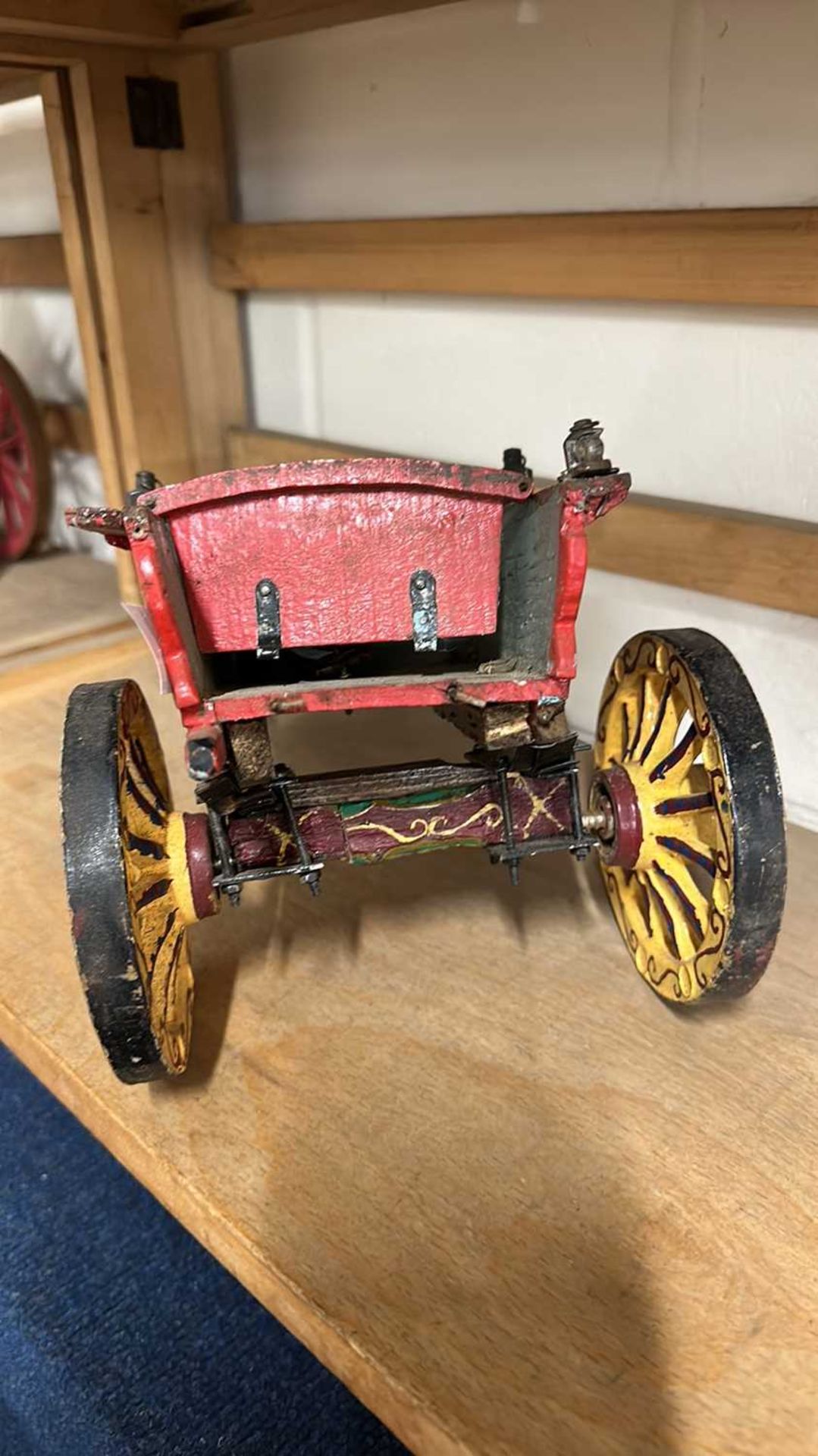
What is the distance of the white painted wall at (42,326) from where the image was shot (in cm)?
260

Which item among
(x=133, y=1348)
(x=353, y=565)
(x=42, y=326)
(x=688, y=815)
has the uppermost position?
(x=42, y=326)

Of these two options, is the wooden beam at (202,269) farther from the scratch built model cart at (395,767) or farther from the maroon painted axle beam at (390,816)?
the maroon painted axle beam at (390,816)

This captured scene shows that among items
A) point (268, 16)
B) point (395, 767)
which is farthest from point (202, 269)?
point (395, 767)

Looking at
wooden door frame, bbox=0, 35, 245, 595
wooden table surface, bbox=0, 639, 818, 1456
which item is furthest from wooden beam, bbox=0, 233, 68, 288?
wooden table surface, bbox=0, 639, 818, 1456

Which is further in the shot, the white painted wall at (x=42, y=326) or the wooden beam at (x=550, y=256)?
the white painted wall at (x=42, y=326)

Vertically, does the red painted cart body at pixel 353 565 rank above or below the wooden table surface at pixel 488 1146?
above

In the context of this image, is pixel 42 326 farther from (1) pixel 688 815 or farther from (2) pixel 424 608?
(1) pixel 688 815

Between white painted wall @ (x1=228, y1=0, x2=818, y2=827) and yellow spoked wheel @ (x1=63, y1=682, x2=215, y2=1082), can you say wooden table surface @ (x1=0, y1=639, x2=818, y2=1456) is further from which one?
white painted wall @ (x1=228, y1=0, x2=818, y2=827)

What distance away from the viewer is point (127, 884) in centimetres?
112

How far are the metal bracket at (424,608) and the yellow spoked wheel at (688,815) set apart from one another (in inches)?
11.6

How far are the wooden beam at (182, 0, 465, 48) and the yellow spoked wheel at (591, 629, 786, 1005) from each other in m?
1.25

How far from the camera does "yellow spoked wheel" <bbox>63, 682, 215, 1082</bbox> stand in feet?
3.64

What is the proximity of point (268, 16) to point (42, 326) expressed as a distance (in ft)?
4.70

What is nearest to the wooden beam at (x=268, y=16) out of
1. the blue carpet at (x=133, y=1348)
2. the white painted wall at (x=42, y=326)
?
the white painted wall at (x=42, y=326)
